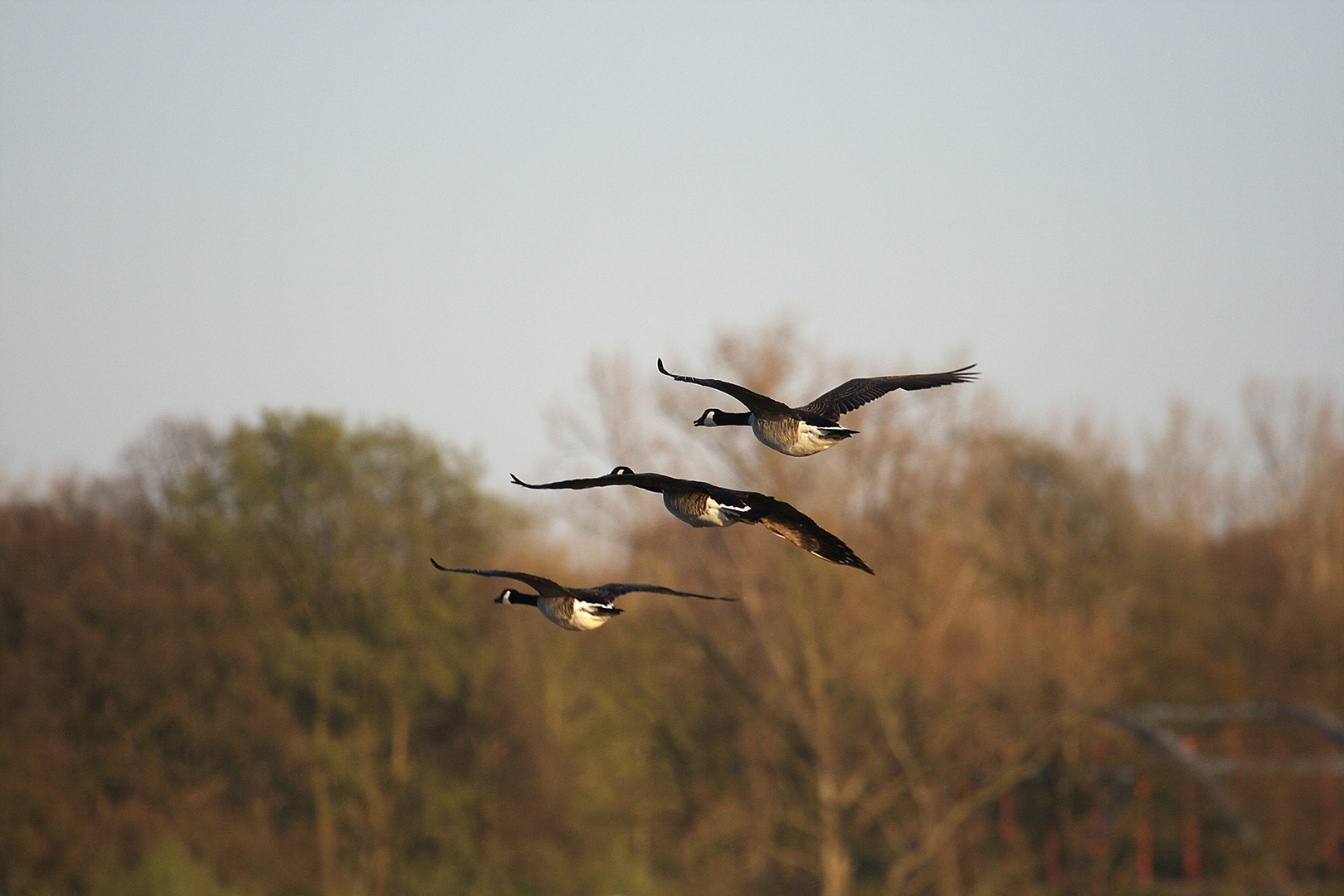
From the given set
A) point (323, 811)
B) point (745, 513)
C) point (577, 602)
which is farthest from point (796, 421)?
point (323, 811)

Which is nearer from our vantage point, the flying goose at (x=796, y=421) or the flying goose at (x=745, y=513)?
the flying goose at (x=745, y=513)

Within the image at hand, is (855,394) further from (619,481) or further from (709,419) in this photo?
(619,481)

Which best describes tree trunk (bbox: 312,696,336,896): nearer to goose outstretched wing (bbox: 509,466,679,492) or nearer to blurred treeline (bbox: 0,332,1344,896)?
blurred treeline (bbox: 0,332,1344,896)

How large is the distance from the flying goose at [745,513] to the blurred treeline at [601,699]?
20.6 metres

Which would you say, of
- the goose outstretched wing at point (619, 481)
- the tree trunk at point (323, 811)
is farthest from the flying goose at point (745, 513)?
the tree trunk at point (323, 811)

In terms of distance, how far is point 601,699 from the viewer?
35.7 m

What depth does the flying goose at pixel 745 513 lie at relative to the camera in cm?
705

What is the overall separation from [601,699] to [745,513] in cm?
2925

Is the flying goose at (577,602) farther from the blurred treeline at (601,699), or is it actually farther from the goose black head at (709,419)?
the blurred treeline at (601,699)

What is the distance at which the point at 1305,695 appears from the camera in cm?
3712

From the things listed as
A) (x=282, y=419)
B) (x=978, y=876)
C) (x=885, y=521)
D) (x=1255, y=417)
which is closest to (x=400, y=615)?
(x=282, y=419)

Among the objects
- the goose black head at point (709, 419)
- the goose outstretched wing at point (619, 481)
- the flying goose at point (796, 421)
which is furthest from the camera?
the goose black head at point (709, 419)

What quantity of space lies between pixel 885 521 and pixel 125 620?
1664 cm

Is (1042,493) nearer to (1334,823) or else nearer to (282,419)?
(1334,823)
